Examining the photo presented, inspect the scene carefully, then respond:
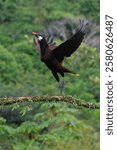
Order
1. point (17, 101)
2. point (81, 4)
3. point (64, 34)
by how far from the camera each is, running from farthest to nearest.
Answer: point (81, 4)
point (64, 34)
point (17, 101)

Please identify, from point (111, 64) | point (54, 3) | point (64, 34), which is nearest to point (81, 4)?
point (54, 3)

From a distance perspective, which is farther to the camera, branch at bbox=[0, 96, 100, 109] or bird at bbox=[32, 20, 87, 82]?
bird at bbox=[32, 20, 87, 82]

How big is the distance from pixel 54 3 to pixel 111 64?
25.4m

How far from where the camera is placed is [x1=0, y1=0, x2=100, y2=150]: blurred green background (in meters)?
8.09

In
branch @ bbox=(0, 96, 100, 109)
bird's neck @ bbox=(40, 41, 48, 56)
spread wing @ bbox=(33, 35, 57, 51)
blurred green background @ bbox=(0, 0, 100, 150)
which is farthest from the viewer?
blurred green background @ bbox=(0, 0, 100, 150)

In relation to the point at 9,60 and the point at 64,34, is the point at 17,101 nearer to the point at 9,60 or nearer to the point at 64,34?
the point at 9,60

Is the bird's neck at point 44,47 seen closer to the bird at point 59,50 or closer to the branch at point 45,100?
the bird at point 59,50

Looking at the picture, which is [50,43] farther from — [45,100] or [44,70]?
[44,70]

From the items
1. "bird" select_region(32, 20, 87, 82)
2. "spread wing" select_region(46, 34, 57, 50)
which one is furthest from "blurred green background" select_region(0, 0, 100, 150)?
"spread wing" select_region(46, 34, 57, 50)

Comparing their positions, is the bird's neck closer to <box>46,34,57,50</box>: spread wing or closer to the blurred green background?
<box>46,34,57,50</box>: spread wing

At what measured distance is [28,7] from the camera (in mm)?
29250

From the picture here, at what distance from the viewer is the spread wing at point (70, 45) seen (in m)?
4.49

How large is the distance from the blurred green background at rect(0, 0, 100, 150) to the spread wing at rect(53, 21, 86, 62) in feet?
0.72

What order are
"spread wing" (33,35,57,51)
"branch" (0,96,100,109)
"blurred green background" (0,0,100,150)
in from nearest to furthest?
1. "branch" (0,96,100,109)
2. "spread wing" (33,35,57,51)
3. "blurred green background" (0,0,100,150)
